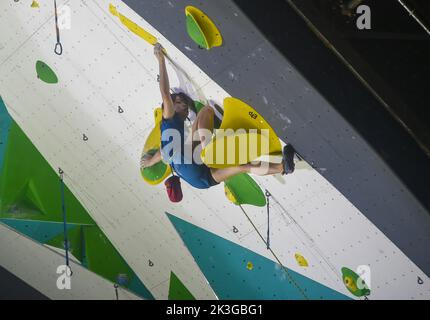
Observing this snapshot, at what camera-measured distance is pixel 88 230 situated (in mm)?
3170

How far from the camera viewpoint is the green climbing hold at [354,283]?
97.6 inches

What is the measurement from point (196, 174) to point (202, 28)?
740 mm

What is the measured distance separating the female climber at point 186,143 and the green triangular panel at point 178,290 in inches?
25.7

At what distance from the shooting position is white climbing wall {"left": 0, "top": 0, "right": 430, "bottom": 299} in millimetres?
2420

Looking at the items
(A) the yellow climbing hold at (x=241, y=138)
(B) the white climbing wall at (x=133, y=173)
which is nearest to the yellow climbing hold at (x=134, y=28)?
(B) the white climbing wall at (x=133, y=173)

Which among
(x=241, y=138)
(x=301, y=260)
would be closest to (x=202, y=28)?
(x=241, y=138)

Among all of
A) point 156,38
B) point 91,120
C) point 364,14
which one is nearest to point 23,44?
point 91,120

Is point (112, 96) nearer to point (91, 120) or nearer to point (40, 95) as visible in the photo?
point (91, 120)

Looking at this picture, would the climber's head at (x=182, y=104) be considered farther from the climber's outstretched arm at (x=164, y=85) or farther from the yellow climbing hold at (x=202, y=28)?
the yellow climbing hold at (x=202, y=28)

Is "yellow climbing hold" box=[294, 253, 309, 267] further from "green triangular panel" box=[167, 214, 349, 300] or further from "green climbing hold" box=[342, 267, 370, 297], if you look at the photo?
"green climbing hold" box=[342, 267, 370, 297]

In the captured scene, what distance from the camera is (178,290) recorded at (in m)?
3.05

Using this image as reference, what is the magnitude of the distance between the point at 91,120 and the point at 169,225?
0.72 m

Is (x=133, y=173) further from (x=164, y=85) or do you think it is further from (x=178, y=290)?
(x=178, y=290)

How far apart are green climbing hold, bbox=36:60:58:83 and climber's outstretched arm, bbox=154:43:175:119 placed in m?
0.65
